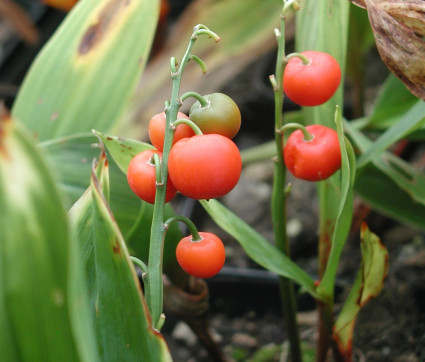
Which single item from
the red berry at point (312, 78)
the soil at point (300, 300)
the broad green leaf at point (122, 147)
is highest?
the red berry at point (312, 78)

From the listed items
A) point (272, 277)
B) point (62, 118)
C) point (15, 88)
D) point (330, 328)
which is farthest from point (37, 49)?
point (330, 328)

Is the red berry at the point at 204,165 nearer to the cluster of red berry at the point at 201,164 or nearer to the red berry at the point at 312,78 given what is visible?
the cluster of red berry at the point at 201,164

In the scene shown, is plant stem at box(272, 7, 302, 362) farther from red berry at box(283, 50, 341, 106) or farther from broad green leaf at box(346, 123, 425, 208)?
broad green leaf at box(346, 123, 425, 208)

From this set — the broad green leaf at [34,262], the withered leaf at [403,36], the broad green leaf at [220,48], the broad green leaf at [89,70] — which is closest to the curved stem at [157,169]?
the broad green leaf at [34,262]

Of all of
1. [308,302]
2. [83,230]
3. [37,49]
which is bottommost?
[308,302]

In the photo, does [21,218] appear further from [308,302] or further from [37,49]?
[37,49]
